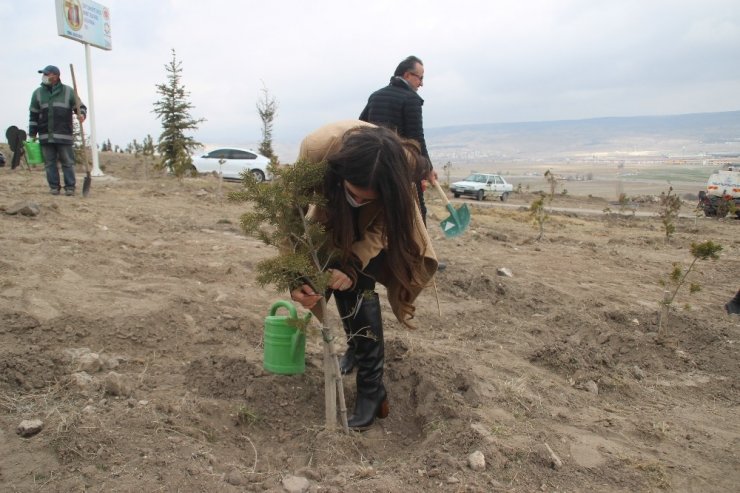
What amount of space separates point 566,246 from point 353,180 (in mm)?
6618

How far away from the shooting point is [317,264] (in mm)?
2318

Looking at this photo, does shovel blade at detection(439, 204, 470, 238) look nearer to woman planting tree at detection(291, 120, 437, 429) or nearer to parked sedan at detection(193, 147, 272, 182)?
woman planting tree at detection(291, 120, 437, 429)

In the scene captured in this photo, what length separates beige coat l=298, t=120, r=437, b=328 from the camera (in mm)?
2375

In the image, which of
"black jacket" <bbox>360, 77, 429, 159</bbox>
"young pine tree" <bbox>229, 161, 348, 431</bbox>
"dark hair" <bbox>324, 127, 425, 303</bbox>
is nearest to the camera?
"dark hair" <bbox>324, 127, 425, 303</bbox>

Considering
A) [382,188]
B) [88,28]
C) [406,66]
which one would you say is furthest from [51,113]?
[88,28]

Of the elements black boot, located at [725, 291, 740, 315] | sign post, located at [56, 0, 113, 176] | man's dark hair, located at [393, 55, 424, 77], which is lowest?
black boot, located at [725, 291, 740, 315]

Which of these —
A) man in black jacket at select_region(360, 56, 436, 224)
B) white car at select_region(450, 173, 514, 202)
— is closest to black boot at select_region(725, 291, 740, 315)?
man in black jacket at select_region(360, 56, 436, 224)

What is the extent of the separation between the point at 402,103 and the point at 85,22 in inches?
424

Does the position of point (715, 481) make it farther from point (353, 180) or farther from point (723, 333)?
point (723, 333)

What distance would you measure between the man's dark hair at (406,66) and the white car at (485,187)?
1769 cm

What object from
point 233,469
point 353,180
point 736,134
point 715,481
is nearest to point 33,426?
point 233,469

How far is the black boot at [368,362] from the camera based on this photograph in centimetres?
261

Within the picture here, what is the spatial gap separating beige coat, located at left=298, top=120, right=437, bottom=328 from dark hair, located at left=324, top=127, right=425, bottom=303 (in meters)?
0.04

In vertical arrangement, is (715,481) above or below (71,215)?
below
